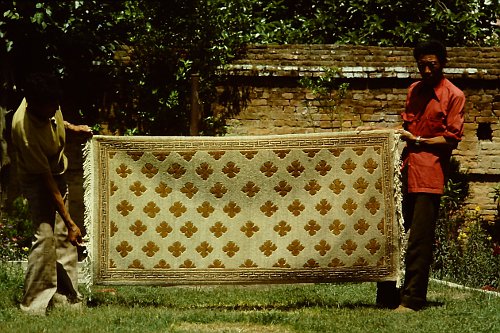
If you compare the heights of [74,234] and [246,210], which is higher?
[246,210]

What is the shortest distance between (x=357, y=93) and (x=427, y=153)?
15.1 feet

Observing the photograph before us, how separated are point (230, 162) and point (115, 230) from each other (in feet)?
3.42

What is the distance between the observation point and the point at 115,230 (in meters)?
7.20

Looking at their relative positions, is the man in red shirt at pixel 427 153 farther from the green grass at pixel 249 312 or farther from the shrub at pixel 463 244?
the shrub at pixel 463 244

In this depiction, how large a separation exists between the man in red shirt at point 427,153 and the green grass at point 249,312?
29 cm

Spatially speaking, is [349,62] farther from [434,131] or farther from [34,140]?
[34,140]

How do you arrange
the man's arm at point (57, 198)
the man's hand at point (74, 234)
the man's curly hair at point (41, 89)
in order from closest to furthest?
the man's curly hair at point (41, 89) → the man's arm at point (57, 198) → the man's hand at point (74, 234)

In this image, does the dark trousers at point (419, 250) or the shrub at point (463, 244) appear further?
the shrub at point (463, 244)

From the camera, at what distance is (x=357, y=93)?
11609 mm

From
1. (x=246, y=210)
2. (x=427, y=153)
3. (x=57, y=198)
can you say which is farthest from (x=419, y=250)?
A: (x=57, y=198)

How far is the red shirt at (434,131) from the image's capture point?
23.0 ft

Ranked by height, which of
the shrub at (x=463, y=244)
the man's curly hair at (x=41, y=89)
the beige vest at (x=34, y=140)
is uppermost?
the man's curly hair at (x=41, y=89)

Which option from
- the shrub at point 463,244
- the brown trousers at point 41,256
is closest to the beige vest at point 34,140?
the brown trousers at point 41,256

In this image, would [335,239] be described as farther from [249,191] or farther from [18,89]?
[18,89]
